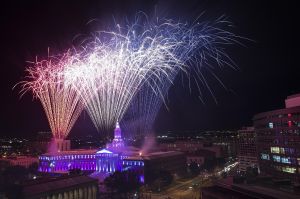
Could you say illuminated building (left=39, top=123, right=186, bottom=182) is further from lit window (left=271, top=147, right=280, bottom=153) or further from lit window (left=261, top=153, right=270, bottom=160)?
lit window (left=271, top=147, right=280, bottom=153)

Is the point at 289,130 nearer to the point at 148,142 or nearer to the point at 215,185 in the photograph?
the point at 215,185

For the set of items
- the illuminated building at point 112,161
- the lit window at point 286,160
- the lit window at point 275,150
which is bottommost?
the illuminated building at point 112,161

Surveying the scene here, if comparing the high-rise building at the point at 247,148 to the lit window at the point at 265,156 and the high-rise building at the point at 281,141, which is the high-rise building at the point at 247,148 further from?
the high-rise building at the point at 281,141

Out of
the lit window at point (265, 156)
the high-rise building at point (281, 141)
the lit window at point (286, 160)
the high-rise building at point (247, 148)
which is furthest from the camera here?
the high-rise building at point (247, 148)

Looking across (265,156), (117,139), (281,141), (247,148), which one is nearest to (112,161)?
(117,139)

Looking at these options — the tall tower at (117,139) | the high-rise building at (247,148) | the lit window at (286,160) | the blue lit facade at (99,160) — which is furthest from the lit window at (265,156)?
the tall tower at (117,139)


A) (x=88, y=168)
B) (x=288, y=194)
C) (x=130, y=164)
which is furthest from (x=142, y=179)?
(x=288, y=194)
